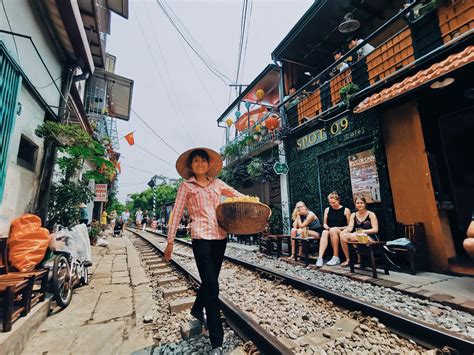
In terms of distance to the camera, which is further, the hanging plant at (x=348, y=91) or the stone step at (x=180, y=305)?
the hanging plant at (x=348, y=91)

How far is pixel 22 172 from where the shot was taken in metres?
4.33

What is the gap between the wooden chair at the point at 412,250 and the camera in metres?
4.52

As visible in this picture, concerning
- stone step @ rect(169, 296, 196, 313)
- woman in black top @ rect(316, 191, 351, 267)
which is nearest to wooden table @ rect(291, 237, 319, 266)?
woman in black top @ rect(316, 191, 351, 267)

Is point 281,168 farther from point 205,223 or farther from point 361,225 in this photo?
point 205,223

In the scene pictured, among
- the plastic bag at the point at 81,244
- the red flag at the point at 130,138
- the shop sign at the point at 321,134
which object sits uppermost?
the red flag at the point at 130,138

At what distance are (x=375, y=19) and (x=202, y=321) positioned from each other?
406 inches

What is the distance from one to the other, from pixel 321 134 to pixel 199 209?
698 centimetres

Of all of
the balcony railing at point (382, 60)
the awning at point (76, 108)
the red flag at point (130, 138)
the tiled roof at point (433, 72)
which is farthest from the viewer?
the red flag at point (130, 138)

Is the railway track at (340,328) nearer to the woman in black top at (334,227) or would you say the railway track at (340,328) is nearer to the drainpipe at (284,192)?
the woman in black top at (334,227)

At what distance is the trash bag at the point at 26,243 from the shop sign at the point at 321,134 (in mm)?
7627

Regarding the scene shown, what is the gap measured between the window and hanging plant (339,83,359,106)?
789 cm

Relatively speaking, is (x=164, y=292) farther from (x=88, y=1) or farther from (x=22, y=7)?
(x=88, y=1)

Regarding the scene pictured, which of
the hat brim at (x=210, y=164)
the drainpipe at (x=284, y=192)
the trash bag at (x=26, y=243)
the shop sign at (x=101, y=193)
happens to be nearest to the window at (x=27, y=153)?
the trash bag at (x=26, y=243)

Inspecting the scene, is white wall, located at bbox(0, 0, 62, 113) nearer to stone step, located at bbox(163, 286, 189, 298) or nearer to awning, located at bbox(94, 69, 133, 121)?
stone step, located at bbox(163, 286, 189, 298)
